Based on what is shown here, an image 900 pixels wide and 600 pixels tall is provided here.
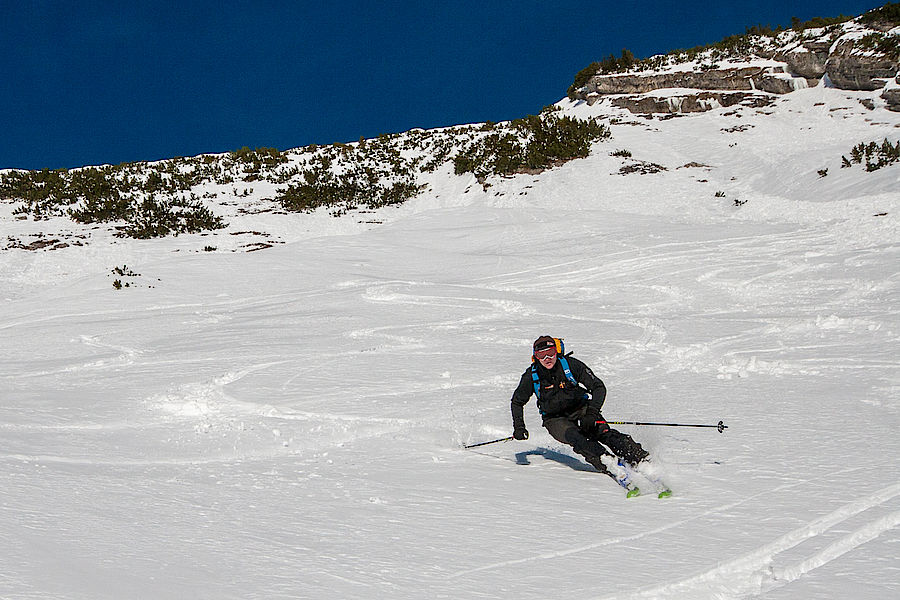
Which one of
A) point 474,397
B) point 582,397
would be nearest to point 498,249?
point 474,397

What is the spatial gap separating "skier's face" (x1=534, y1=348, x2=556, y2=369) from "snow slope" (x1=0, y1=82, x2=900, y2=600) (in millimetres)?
941

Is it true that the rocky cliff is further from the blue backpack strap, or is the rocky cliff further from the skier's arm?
the skier's arm

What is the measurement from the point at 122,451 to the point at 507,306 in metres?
8.27

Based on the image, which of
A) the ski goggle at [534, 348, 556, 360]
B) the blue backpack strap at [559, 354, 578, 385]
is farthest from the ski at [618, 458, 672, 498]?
the ski goggle at [534, 348, 556, 360]

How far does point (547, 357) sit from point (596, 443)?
2.76ft

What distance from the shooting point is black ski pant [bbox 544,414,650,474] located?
4.84 meters

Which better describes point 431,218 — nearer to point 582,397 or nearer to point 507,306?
point 507,306

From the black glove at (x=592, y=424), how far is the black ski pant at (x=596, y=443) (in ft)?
0.16

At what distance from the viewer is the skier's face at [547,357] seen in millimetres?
5242

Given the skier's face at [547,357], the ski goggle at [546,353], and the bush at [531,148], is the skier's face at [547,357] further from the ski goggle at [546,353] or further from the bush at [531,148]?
the bush at [531,148]

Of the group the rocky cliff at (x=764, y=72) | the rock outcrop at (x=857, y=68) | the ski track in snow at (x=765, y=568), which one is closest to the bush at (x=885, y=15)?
the rocky cliff at (x=764, y=72)

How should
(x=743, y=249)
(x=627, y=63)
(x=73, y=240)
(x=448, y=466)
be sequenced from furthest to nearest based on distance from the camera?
1. (x=627, y=63)
2. (x=73, y=240)
3. (x=743, y=249)
4. (x=448, y=466)

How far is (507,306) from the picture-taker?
12.3 metres

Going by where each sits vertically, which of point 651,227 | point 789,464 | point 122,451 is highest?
point 651,227
